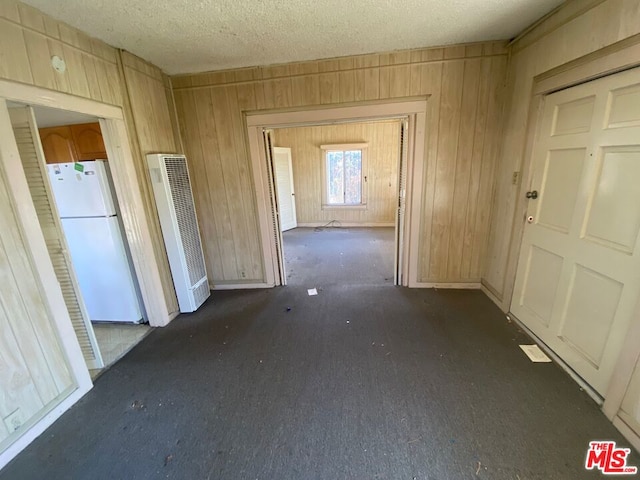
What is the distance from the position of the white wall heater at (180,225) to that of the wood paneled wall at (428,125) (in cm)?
35

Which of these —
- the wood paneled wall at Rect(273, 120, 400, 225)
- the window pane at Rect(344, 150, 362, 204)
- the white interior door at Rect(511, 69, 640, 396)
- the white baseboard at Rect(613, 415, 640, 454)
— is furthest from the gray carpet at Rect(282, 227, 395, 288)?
the white baseboard at Rect(613, 415, 640, 454)

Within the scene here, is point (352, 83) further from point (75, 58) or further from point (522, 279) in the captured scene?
point (522, 279)

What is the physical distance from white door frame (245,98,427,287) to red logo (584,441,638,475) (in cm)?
189

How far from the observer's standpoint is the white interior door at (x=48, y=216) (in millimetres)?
1601

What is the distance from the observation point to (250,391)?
177cm

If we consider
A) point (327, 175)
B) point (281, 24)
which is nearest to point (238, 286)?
point (281, 24)

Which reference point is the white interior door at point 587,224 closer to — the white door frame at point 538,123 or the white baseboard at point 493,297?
the white door frame at point 538,123

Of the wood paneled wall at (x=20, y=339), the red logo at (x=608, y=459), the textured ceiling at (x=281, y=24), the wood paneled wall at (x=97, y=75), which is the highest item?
the textured ceiling at (x=281, y=24)

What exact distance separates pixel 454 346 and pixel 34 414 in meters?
2.80

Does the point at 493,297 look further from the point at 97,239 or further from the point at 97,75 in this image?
the point at 97,75

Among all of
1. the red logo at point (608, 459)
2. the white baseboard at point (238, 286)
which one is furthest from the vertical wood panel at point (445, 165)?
the white baseboard at point (238, 286)

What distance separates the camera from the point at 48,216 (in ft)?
5.62

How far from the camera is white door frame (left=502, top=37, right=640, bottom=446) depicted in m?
1.38

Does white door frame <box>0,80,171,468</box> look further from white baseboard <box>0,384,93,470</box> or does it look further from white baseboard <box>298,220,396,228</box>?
white baseboard <box>298,220,396,228</box>
